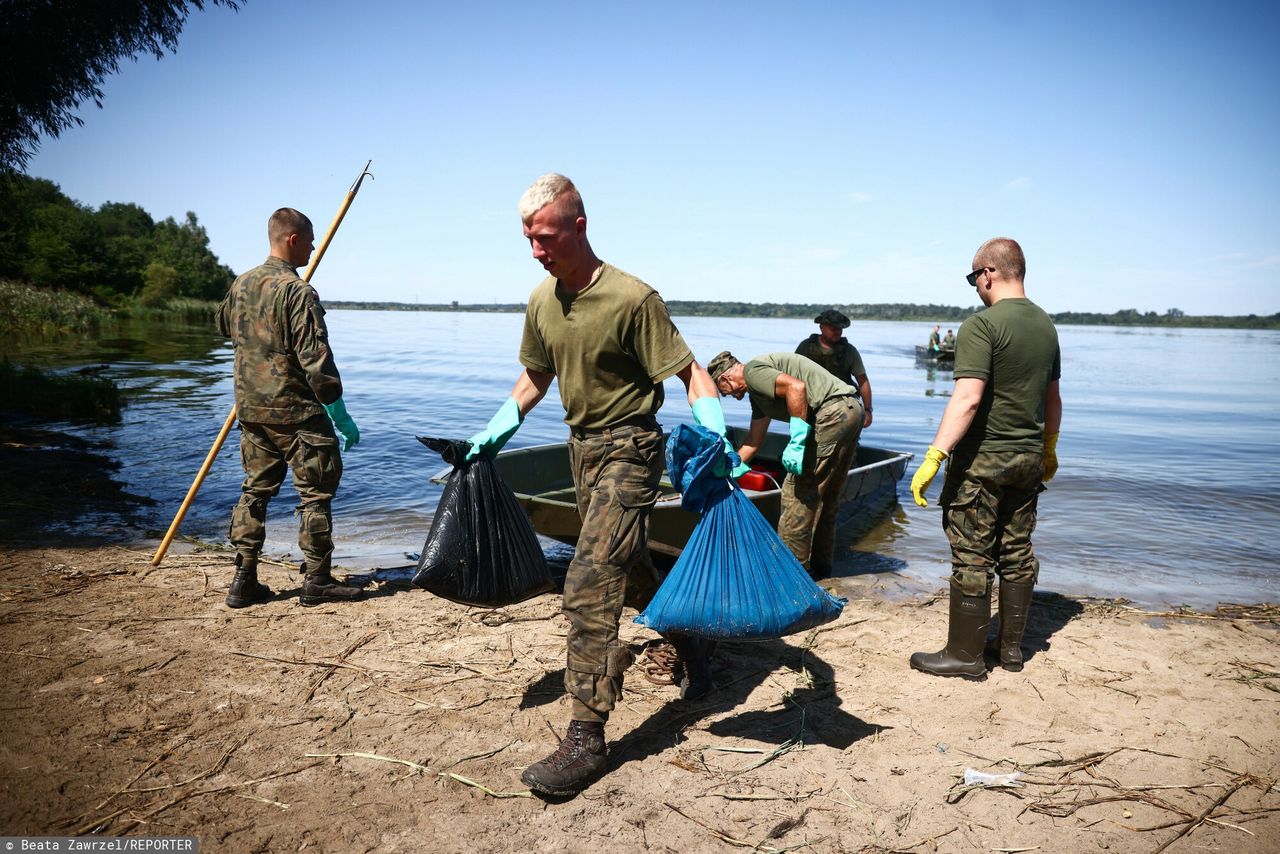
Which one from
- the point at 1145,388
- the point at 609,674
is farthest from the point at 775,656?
the point at 1145,388

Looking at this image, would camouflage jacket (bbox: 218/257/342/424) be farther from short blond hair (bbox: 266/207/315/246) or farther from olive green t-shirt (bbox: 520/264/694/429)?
olive green t-shirt (bbox: 520/264/694/429)

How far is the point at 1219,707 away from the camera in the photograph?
387cm

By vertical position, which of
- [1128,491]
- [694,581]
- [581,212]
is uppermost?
[581,212]

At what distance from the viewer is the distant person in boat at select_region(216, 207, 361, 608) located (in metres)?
4.62

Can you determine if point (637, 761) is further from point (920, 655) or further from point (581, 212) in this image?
point (581, 212)

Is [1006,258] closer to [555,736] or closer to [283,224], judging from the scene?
[555,736]

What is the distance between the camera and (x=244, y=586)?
4840 mm

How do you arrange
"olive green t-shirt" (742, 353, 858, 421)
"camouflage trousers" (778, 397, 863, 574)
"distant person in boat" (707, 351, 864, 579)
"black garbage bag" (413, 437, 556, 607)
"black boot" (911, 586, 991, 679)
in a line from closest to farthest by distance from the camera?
"black garbage bag" (413, 437, 556, 607), "black boot" (911, 586, 991, 679), "olive green t-shirt" (742, 353, 858, 421), "distant person in boat" (707, 351, 864, 579), "camouflage trousers" (778, 397, 863, 574)

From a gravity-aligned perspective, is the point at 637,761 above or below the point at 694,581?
below

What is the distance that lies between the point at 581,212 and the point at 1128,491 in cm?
1125

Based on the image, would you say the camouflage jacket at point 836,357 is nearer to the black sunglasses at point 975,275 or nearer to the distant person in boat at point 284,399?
the black sunglasses at point 975,275

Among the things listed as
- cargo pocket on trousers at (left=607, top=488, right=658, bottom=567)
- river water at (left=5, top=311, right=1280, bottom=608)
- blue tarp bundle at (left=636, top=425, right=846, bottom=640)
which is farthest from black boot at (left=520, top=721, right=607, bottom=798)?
river water at (left=5, top=311, right=1280, bottom=608)

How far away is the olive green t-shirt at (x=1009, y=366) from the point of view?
13.0ft

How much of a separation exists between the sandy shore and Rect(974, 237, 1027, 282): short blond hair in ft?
7.32
